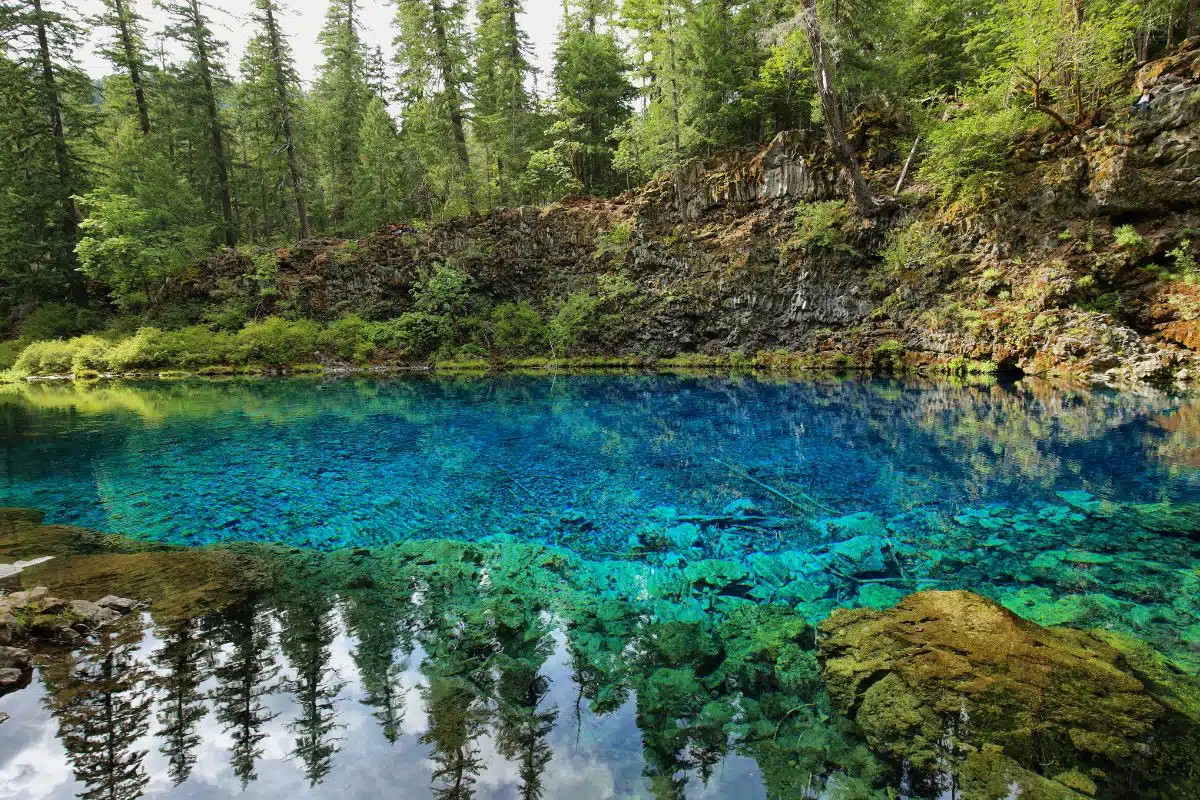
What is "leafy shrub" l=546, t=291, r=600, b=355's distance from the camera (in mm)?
25406

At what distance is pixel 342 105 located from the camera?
109 ft

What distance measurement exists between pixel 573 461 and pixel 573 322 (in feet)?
56.0

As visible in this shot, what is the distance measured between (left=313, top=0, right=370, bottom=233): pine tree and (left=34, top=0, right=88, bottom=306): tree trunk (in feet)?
40.6

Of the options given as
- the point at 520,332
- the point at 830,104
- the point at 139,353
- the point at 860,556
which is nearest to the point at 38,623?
the point at 860,556

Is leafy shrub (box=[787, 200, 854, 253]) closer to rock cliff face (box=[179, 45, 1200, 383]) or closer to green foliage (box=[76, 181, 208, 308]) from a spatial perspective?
rock cliff face (box=[179, 45, 1200, 383])

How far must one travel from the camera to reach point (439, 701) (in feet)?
10.6

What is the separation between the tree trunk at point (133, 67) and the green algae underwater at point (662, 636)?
106 feet

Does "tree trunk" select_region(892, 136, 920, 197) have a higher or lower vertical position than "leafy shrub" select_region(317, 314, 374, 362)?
higher

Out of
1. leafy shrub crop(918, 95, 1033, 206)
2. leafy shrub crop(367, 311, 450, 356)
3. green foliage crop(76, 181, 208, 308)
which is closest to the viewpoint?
leafy shrub crop(918, 95, 1033, 206)

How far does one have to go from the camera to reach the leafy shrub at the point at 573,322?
25.4 meters

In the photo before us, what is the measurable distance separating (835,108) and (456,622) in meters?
21.6

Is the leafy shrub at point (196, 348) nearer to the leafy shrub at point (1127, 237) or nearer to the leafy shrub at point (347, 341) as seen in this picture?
the leafy shrub at point (347, 341)

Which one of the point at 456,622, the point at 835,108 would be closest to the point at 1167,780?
the point at 456,622

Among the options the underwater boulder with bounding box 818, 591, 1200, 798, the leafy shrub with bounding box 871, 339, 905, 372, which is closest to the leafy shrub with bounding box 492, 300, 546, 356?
the leafy shrub with bounding box 871, 339, 905, 372
